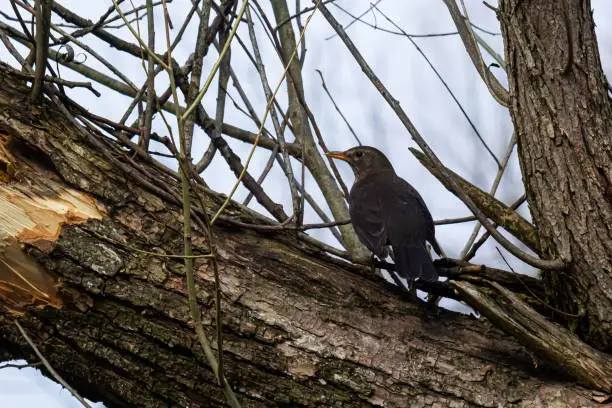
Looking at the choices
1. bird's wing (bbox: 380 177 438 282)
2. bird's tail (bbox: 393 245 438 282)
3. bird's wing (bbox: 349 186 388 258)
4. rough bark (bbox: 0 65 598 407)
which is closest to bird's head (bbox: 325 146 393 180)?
bird's wing (bbox: 380 177 438 282)

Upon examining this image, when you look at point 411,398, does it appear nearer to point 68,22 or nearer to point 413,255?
point 413,255

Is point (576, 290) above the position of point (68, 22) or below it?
below

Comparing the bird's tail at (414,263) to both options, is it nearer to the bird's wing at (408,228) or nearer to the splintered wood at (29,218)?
the bird's wing at (408,228)

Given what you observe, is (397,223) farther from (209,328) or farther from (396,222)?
(209,328)

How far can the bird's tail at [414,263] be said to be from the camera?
322cm

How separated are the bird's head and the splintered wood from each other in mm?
2738

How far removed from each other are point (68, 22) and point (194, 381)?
7.52 ft

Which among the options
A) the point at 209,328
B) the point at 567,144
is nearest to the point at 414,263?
the point at 567,144

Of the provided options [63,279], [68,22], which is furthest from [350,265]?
[68,22]

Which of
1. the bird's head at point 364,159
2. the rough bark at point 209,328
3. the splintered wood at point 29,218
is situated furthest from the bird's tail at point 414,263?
the bird's head at point 364,159

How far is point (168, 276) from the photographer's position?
265 centimetres

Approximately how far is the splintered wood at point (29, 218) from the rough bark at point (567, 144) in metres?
1.77

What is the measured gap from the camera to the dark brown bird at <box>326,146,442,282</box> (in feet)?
11.2

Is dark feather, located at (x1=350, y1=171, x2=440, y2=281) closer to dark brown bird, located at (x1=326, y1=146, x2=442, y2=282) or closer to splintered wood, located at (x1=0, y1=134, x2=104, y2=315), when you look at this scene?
dark brown bird, located at (x1=326, y1=146, x2=442, y2=282)
